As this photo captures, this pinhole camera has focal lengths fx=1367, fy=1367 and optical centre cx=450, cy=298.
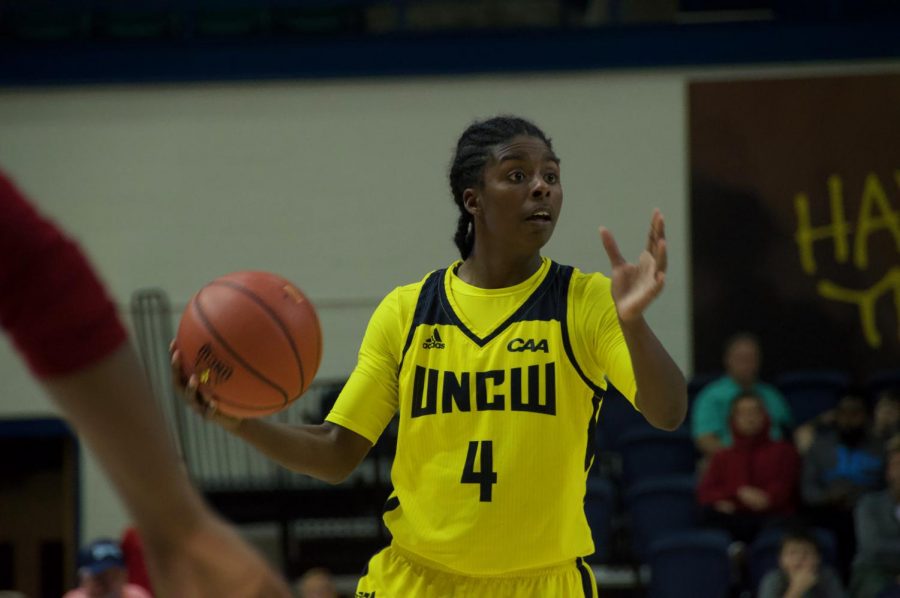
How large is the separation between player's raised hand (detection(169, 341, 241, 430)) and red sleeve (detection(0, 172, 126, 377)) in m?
2.18

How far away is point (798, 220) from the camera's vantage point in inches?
424

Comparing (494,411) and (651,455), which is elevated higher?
(494,411)

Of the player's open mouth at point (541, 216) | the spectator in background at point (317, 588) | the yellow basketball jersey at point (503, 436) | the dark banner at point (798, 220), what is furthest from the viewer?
the dark banner at point (798, 220)

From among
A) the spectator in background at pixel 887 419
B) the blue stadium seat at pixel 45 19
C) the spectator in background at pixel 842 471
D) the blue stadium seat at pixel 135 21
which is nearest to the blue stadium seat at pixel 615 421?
the spectator in background at pixel 842 471

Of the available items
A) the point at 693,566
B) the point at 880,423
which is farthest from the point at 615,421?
the point at 693,566

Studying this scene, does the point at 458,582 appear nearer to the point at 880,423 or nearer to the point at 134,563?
the point at 134,563

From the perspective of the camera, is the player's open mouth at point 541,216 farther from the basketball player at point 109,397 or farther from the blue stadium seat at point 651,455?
the blue stadium seat at point 651,455

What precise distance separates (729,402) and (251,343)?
620 centimetres

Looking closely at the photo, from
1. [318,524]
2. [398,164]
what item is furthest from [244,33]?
[318,524]

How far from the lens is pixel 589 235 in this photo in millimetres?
10648

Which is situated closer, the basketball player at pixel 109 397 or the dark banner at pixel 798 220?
the basketball player at pixel 109 397

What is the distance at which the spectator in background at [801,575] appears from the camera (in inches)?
292

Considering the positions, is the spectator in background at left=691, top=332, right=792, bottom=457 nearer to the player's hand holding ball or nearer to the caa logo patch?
the caa logo patch

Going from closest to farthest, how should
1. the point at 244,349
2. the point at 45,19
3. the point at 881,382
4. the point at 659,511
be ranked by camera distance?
1. the point at 244,349
2. the point at 659,511
3. the point at 881,382
4. the point at 45,19
